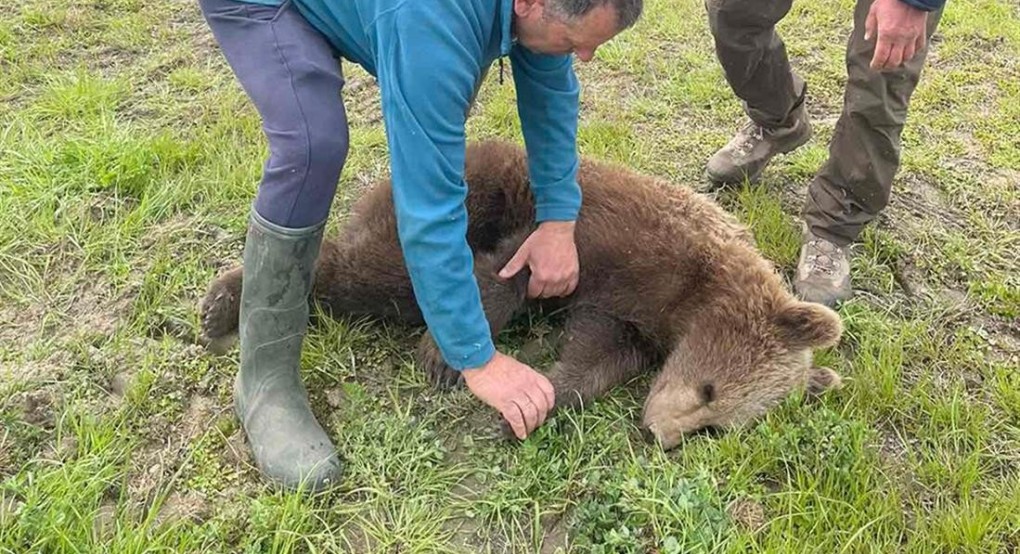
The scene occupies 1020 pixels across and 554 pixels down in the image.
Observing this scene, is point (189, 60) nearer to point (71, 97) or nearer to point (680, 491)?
point (71, 97)

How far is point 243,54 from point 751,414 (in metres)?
2.28

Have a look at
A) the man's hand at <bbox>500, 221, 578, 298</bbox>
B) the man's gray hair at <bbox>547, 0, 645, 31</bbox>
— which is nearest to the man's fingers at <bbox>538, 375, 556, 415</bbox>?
the man's hand at <bbox>500, 221, 578, 298</bbox>

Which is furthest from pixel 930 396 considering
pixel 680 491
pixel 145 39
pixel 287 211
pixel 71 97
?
pixel 145 39

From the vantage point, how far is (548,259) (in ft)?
11.9

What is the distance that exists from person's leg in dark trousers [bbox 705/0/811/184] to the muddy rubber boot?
247 centimetres

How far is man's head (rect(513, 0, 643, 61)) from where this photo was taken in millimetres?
2648

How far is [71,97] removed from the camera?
205 inches

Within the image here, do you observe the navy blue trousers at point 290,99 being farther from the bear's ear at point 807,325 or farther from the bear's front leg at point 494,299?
the bear's ear at point 807,325

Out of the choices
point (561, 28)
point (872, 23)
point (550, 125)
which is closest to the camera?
point (561, 28)

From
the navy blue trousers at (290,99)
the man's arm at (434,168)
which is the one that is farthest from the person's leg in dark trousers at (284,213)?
the man's arm at (434,168)

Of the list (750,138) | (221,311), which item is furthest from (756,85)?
(221,311)

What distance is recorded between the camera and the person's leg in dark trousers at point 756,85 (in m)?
4.50

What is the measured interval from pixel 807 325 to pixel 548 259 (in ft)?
3.45

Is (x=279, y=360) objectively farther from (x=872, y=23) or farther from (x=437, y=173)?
(x=872, y=23)
